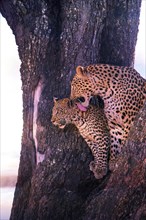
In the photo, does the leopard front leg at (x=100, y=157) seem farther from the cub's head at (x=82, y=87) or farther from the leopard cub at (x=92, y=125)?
the cub's head at (x=82, y=87)

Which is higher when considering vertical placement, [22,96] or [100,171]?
[22,96]

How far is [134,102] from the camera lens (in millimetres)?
6363

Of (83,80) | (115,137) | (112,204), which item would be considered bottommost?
(112,204)

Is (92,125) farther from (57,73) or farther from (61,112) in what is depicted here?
(57,73)

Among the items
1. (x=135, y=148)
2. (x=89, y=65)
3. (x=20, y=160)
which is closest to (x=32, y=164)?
(x=20, y=160)

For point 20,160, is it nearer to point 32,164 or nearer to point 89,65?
point 32,164

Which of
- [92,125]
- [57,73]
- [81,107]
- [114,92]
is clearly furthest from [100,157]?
[57,73]

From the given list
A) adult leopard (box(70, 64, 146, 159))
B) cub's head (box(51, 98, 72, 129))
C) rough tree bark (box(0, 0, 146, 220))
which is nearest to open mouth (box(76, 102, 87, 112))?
adult leopard (box(70, 64, 146, 159))

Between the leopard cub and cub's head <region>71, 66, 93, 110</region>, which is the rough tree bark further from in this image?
cub's head <region>71, 66, 93, 110</region>

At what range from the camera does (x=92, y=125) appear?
6.47m

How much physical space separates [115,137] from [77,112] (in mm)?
515

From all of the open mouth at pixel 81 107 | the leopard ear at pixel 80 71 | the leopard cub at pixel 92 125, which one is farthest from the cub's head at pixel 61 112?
the leopard ear at pixel 80 71

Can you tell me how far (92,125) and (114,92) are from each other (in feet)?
1.48

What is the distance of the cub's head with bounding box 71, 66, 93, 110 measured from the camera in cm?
639
